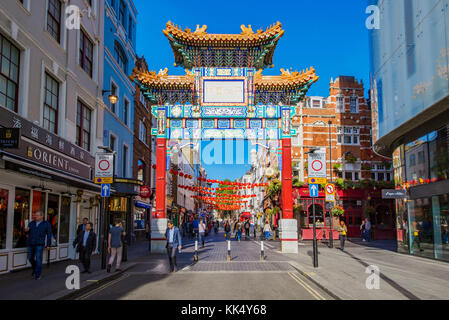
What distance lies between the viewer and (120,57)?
26156mm

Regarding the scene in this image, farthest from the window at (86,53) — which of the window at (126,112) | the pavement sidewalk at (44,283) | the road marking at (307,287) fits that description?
the road marking at (307,287)

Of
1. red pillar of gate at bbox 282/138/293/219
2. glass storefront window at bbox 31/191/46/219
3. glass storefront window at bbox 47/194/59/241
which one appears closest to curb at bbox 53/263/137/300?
glass storefront window at bbox 31/191/46/219

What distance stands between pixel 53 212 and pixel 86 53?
8.19 meters

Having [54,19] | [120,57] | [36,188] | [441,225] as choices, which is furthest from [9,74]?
[441,225]

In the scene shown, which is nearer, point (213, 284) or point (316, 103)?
point (213, 284)

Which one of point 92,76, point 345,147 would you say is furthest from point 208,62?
point 345,147

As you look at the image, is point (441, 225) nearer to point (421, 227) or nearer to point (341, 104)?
point (421, 227)

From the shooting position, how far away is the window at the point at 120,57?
2508cm

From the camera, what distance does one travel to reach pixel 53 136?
14.6 m

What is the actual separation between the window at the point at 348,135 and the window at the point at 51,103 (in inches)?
1172
